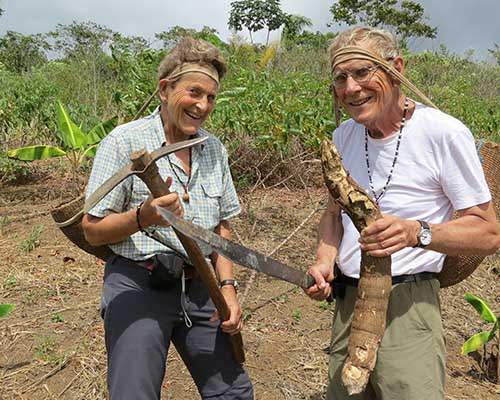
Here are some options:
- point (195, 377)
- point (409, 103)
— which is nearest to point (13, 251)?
point (195, 377)

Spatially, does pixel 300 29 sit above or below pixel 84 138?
above

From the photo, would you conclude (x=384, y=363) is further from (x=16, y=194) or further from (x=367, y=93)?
(x=16, y=194)

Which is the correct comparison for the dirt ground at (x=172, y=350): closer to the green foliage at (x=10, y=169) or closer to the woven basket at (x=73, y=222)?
the green foliage at (x=10, y=169)

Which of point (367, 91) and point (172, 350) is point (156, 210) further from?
point (172, 350)

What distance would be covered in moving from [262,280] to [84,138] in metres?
2.13

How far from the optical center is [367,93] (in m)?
1.58

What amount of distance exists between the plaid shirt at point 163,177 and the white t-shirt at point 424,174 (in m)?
0.47

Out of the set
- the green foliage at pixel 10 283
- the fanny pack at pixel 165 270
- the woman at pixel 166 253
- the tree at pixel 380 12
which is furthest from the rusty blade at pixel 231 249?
the tree at pixel 380 12

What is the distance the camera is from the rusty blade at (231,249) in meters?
1.31

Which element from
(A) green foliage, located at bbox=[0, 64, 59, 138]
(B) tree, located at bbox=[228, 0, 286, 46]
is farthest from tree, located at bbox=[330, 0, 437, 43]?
(A) green foliage, located at bbox=[0, 64, 59, 138]

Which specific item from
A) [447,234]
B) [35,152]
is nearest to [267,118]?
[35,152]

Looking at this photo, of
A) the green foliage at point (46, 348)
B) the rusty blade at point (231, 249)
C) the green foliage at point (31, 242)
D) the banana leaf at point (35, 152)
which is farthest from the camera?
the banana leaf at point (35, 152)

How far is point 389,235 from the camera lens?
140cm

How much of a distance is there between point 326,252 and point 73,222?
2.73 ft
